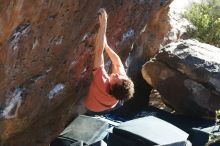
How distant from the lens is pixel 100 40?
5.40 meters

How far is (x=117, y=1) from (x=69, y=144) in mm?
1716

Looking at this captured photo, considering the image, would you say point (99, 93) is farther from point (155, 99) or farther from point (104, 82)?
point (155, 99)

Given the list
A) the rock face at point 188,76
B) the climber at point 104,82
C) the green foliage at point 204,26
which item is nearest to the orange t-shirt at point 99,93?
the climber at point 104,82

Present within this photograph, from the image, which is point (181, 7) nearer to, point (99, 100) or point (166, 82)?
point (166, 82)

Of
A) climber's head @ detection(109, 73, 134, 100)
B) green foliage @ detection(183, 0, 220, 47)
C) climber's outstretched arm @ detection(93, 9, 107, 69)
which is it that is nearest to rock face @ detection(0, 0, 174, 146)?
climber's outstretched arm @ detection(93, 9, 107, 69)

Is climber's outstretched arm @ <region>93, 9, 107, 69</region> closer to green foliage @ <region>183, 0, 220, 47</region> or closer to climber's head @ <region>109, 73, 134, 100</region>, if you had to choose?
climber's head @ <region>109, 73, 134, 100</region>

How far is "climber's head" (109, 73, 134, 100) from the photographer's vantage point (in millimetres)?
5230

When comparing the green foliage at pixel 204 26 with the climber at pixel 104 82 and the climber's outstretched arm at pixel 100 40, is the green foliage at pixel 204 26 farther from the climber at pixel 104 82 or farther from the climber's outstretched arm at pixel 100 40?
the climber's outstretched arm at pixel 100 40

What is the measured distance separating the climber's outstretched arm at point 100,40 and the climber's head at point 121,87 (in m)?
0.29

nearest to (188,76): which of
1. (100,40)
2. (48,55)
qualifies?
(100,40)

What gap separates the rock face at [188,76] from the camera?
8.08 m

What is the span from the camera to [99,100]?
5.69 metres

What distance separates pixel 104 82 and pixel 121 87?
1.02 ft

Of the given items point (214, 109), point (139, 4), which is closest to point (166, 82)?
point (214, 109)
